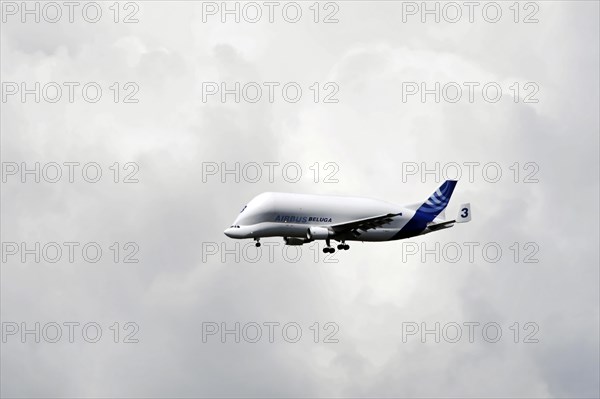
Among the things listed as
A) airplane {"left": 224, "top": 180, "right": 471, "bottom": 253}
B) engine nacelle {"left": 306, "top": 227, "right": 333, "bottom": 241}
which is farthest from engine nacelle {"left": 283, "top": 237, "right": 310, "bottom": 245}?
engine nacelle {"left": 306, "top": 227, "right": 333, "bottom": 241}

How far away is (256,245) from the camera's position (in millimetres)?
157250

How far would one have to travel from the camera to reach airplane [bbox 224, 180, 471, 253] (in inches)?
6196

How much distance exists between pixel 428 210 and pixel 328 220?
1804cm

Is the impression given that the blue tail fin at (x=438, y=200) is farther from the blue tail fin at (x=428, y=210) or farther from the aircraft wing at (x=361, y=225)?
the aircraft wing at (x=361, y=225)

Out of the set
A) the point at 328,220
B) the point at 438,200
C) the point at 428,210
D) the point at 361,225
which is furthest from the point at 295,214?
the point at 438,200

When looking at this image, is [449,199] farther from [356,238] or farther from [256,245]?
[256,245]

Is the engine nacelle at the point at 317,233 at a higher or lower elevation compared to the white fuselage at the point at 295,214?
lower

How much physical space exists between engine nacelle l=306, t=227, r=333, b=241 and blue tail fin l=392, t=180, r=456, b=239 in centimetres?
1400

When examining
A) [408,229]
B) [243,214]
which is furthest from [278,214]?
[408,229]

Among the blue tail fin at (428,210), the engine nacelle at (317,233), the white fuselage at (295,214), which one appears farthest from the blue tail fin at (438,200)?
the engine nacelle at (317,233)

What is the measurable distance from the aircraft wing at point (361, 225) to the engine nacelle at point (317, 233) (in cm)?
115

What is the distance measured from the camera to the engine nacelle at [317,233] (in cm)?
15938

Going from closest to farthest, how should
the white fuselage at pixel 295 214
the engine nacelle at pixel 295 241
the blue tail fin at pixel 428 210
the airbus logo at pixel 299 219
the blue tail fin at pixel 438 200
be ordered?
the white fuselage at pixel 295 214
the airbus logo at pixel 299 219
the engine nacelle at pixel 295 241
the blue tail fin at pixel 428 210
the blue tail fin at pixel 438 200

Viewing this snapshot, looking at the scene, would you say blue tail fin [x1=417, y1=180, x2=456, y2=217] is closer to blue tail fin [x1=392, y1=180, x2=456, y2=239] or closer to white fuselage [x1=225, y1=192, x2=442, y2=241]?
blue tail fin [x1=392, y1=180, x2=456, y2=239]
